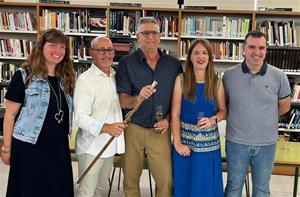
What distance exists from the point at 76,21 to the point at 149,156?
9.38ft

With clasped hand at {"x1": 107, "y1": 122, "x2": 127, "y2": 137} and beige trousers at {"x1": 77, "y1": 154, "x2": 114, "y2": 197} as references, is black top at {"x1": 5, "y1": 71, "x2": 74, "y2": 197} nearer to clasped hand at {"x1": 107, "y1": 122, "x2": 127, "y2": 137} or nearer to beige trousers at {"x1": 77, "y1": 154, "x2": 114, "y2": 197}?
beige trousers at {"x1": 77, "y1": 154, "x2": 114, "y2": 197}

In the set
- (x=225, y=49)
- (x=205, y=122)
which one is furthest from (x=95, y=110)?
(x=225, y=49)

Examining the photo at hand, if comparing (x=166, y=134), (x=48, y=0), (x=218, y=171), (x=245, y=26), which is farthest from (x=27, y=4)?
(x=218, y=171)

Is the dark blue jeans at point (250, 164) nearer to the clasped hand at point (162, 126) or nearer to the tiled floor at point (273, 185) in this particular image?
the clasped hand at point (162, 126)

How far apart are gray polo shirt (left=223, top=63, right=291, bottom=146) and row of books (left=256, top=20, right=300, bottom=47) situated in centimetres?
239

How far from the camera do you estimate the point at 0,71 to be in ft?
16.8

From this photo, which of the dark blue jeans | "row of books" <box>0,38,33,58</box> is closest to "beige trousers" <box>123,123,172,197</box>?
the dark blue jeans

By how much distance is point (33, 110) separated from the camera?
2.31m

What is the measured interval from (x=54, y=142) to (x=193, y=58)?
108 cm

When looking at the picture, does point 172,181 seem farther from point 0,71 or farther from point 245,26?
point 0,71

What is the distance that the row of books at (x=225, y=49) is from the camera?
488 centimetres

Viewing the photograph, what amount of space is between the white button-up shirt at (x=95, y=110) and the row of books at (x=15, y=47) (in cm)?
290

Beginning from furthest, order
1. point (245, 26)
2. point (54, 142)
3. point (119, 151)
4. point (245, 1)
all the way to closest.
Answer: point (245, 1)
point (245, 26)
point (119, 151)
point (54, 142)

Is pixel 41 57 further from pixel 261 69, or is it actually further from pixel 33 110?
pixel 261 69
